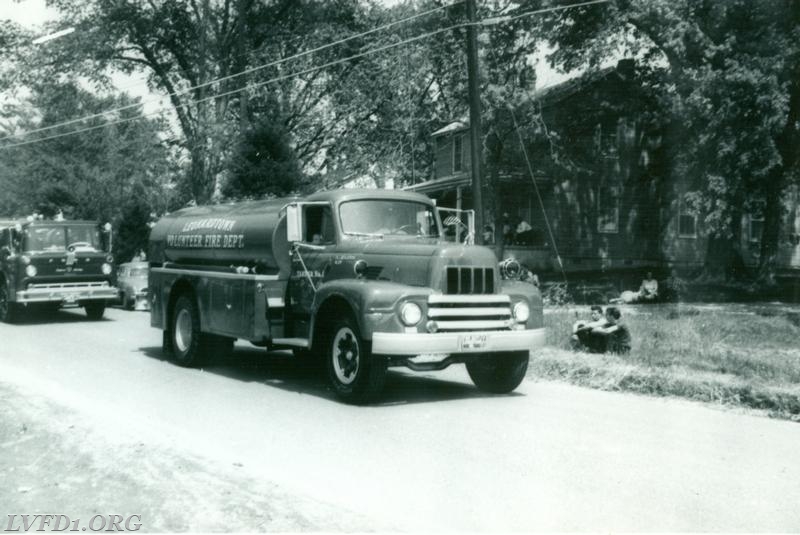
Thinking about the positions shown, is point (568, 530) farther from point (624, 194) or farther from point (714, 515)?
point (624, 194)

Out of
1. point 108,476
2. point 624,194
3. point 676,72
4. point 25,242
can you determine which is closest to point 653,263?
point 624,194

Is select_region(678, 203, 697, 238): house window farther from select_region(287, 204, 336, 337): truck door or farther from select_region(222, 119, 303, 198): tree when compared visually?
select_region(287, 204, 336, 337): truck door

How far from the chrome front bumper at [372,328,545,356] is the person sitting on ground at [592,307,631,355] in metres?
3.18

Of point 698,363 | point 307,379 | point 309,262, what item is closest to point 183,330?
point 307,379

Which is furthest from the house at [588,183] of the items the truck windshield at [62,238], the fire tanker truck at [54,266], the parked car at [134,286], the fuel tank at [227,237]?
the fuel tank at [227,237]

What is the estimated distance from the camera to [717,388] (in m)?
9.77

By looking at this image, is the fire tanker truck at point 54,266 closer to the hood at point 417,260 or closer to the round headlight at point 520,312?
the hood at point 417,260

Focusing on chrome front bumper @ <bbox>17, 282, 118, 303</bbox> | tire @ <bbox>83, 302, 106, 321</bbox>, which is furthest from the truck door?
tire @ <bbox>83, 302, 106, 321</bbox>

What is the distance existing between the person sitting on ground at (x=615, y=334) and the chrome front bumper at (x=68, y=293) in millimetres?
12487

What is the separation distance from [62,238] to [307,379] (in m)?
11.5

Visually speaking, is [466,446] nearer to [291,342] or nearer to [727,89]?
[291,342]

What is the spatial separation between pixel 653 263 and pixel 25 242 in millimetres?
26519

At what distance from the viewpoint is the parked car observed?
1002 inches

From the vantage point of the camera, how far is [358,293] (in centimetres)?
916
